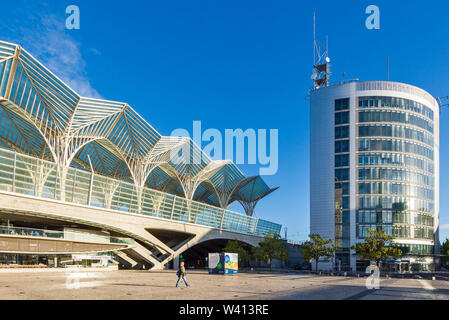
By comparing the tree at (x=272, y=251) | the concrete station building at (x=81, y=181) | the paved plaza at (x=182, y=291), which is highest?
the concrete station building at (x=81, y=181)

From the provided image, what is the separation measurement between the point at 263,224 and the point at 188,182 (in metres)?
25.0

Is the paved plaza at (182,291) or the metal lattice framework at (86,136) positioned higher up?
the metal lattice framework at (86,136)

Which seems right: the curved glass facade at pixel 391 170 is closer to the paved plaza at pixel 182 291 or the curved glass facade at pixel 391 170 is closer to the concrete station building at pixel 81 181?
the concrete station building at pixel 81 181

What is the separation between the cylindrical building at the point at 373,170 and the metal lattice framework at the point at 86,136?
1756cm

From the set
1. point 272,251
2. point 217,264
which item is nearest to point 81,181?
point 217,264

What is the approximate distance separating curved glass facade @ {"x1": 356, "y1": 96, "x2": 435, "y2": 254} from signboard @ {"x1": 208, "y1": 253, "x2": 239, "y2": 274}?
46623 mm

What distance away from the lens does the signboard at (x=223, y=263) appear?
48197mm

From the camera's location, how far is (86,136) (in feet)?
184

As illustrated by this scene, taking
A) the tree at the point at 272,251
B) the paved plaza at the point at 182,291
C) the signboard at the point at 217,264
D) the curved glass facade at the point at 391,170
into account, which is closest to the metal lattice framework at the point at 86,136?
the tree at the point at 272,251

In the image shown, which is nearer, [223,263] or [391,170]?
[223,263]

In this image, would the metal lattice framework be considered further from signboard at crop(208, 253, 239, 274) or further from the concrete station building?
signboard at crop(208, 253, 239, 274)

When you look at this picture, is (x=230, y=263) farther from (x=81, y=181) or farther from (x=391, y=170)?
(x=391, y=170)

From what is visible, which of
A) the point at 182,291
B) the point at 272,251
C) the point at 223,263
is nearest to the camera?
the point at 182,291

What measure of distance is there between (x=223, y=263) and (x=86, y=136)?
2418 centimetres
